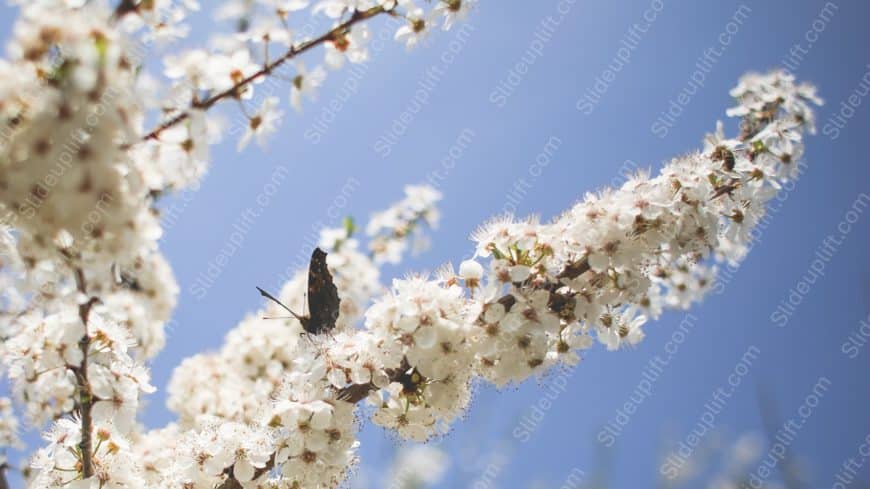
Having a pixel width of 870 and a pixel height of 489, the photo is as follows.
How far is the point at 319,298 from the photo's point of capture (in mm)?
4105

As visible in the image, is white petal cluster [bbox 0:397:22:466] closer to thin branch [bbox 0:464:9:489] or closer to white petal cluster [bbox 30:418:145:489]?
white petal cluster [bbox 30:418:145:489]

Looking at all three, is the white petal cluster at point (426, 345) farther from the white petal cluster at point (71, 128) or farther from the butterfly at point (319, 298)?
the white petal cluster at point (71, 128)

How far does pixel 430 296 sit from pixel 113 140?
1712 mm

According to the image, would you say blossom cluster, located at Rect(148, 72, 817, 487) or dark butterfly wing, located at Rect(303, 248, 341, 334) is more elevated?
dark butterfly wing, located at Rect(303, 248, 341, 334)

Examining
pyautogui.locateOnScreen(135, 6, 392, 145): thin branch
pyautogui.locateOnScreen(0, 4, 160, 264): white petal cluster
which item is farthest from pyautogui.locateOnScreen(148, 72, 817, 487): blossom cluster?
pyautogui.locateOnScreen(0, 4, 160, 264): white petal cluster

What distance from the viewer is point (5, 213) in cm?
170

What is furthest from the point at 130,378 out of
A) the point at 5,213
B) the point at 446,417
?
the point at 446,417

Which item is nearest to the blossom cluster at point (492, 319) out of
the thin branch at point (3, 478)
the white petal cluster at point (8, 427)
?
the thin branch at point (3, 478)

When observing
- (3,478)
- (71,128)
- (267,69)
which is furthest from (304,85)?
(3,478)

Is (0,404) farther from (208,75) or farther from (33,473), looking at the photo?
(208,75)

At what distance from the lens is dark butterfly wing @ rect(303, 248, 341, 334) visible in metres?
4.02

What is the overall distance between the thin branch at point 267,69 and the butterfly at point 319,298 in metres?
2.08

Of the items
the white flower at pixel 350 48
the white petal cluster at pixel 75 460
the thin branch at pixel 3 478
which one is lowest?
the thin branch at pixel 3 478

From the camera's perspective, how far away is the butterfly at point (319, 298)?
401 cm
